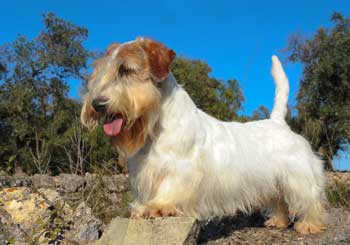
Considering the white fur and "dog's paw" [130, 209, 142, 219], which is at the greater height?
the white fur

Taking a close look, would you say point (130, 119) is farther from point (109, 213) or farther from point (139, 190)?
point (109, 213)

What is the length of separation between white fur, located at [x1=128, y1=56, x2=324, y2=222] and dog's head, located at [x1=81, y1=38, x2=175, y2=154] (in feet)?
0.68

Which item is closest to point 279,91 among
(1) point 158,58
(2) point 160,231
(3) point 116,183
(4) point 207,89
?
(1) point 158,58

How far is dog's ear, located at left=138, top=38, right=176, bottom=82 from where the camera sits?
4430mm

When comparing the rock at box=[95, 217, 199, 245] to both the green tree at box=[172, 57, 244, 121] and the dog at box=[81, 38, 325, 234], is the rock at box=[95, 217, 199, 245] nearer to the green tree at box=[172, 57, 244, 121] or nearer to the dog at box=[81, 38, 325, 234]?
the dog at box=[81, 38, 325, 234]

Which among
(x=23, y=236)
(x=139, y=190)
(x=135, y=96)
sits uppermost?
(x=135, y=96)

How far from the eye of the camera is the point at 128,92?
167 inches

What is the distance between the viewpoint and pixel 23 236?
16.2 feet

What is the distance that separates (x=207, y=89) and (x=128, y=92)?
24.4m

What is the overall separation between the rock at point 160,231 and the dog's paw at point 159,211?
6 centimetres

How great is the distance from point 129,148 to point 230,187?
3.75 ft

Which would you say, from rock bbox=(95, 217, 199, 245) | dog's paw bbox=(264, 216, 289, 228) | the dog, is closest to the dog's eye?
the dog

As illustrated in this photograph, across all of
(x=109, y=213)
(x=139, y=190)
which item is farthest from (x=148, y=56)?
(x=109, y=213)

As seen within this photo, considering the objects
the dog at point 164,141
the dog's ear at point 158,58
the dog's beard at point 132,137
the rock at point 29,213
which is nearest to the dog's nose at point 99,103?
the dog at point 164,141
